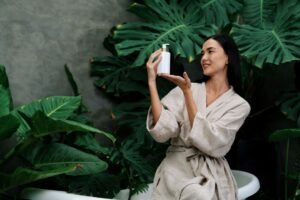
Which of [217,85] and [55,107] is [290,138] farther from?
[55,107]

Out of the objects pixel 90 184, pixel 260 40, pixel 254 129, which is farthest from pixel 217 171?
pixel 254 129

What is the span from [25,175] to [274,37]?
1.35 metres

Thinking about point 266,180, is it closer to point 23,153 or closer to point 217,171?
point 217,171

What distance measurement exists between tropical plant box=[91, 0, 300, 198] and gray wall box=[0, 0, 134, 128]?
0.26 ft

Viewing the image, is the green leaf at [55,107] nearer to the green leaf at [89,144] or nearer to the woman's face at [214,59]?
the green leaf at [89,144]

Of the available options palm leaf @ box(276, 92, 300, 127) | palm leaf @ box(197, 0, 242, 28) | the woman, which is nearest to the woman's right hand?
the woman

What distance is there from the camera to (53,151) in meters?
1.81

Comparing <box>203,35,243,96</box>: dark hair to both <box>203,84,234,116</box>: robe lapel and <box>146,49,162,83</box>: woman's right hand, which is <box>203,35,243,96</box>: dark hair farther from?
<box>146,49,162,83</box>: woman's right hand

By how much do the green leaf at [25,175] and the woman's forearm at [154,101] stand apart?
0.37m

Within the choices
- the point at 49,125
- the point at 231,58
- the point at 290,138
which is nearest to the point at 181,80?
the point at 231,58

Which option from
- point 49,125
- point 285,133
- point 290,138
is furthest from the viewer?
point 290,138

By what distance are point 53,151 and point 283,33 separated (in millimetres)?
1261

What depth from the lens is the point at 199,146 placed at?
1.72 meters

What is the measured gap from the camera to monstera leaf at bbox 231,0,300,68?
2.11 m
